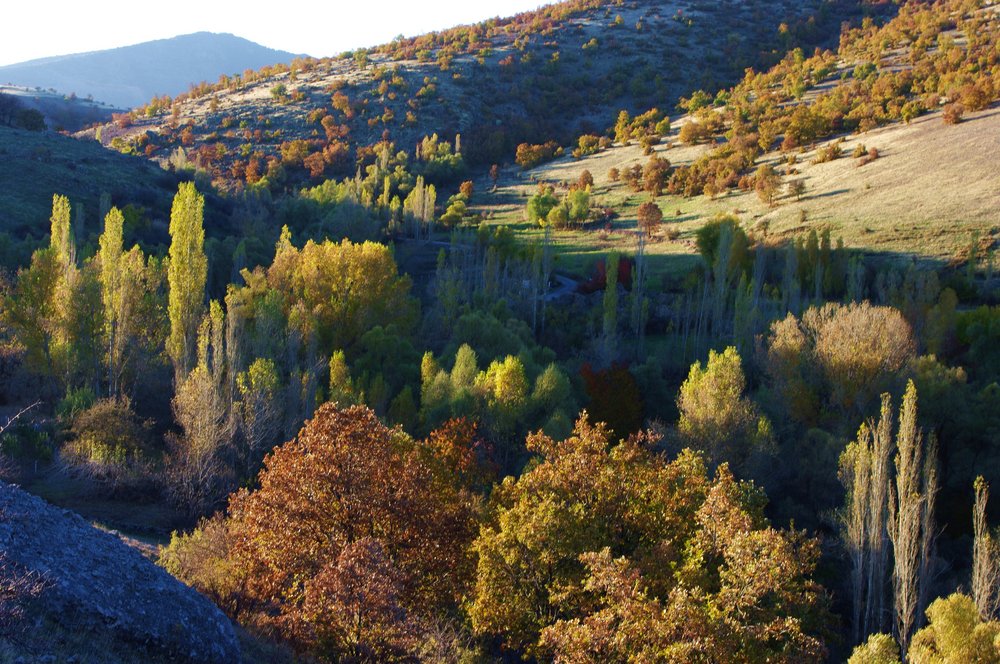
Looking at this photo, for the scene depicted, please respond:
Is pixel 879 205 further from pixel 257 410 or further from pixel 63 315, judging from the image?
pixel 63 315

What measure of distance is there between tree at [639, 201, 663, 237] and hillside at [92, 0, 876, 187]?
4204 centimetres

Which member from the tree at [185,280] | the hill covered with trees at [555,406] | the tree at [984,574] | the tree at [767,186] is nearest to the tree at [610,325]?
the hill covered with trees at [555,406]

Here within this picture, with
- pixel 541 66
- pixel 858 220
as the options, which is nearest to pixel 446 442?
pixel 858 220

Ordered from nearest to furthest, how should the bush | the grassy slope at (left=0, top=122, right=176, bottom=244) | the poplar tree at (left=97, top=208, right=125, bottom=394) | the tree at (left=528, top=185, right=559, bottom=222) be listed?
the bush, the poplar tree at (left=97, top=208, right=125, bottom=394), the grassy slope at (left=0, top=122, right=176, bottom=244), the tree at (left=528, top=185, right=559, bottom=222)

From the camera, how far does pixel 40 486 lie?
25.4 metres

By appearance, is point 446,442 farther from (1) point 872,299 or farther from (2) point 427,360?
(1) point 872,299

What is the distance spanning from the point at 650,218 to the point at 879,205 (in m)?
19.8

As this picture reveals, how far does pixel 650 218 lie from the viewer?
73875 mm

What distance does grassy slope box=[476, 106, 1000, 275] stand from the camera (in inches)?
2308

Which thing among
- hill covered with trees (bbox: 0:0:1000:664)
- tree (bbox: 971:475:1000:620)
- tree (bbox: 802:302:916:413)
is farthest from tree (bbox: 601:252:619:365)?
tree (bbox: 971:475:1000:620)

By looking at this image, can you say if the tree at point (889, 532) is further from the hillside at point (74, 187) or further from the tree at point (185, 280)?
the hillside at point (74, 187)

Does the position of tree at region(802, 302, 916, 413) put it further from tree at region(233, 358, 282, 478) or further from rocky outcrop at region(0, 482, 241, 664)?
rocky outcrop at region(0, 482, 241, 664)

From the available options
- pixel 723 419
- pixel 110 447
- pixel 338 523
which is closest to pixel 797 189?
pixel 723 419

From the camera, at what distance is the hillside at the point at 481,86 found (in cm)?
10081
